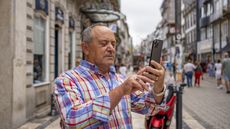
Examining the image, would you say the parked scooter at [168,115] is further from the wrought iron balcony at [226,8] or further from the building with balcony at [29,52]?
the wrought iron balcony at [226,8]

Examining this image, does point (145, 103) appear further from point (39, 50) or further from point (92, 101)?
point (39, 50)

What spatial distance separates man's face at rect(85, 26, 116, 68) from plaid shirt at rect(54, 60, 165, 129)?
67mm

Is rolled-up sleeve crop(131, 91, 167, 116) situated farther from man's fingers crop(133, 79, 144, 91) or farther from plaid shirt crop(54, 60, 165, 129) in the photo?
man's fingers crop(133, 79, 144, 91)

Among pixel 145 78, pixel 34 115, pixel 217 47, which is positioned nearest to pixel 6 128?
pixel 34 115

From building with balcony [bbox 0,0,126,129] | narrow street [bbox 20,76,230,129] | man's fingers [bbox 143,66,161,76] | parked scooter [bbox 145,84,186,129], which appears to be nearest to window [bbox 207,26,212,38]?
building with balcony [bbox 0,0,126,129]

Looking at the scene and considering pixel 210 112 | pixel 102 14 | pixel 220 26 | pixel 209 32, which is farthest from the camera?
pixel 209 32

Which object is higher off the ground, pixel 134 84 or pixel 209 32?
pixel 209 32

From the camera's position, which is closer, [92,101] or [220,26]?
[92,101]

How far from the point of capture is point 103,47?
222 cm

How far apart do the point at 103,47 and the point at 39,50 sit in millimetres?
9277

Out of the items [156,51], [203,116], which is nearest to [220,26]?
[203,116]

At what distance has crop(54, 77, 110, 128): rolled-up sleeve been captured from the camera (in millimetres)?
1919

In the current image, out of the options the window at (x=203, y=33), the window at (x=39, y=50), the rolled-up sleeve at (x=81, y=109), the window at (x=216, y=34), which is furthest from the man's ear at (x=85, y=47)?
the window at (x=203, y=33)

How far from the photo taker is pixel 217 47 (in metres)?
39.6
